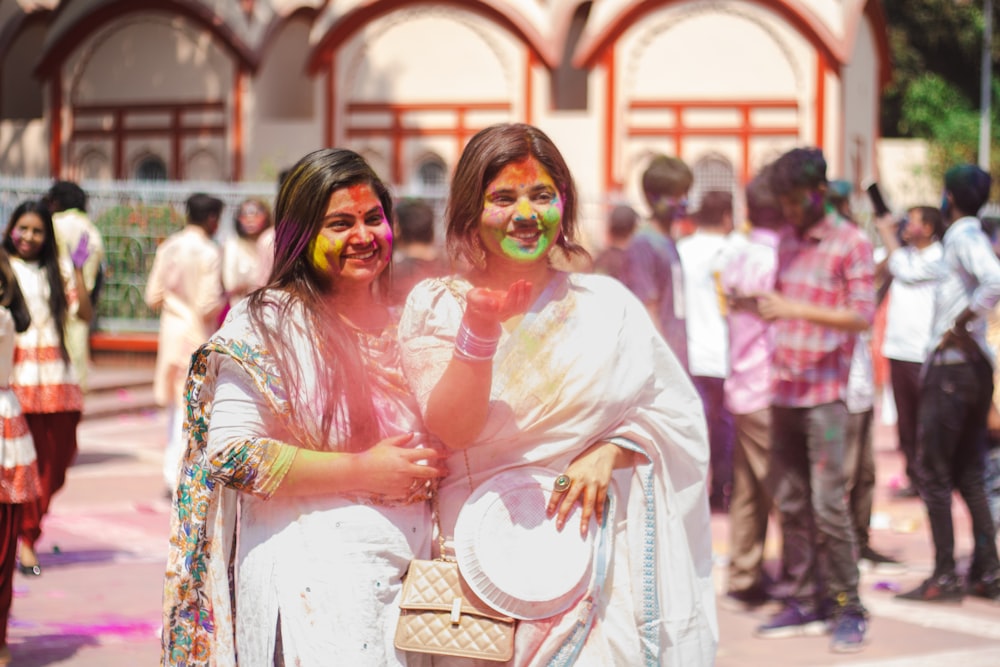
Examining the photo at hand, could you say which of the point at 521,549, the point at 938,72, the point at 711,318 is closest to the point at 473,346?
the point at 521,549

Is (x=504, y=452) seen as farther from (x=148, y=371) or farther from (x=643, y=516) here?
(x=148, y=371)

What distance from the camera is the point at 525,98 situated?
24844mm

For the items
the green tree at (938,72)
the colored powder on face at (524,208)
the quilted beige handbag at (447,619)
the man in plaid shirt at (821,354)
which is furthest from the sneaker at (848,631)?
the green tree at (938,72)

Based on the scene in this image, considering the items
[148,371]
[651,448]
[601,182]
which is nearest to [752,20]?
[601,182]

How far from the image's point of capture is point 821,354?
6.06m

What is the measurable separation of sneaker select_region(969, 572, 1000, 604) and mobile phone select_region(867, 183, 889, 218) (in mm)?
1938

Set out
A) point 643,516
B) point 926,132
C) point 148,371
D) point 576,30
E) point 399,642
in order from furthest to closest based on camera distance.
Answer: point 926,132 < point 576,30 < point 148,371 < point 643,516 < point 399,642

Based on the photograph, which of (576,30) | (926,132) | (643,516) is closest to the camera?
(643,516)

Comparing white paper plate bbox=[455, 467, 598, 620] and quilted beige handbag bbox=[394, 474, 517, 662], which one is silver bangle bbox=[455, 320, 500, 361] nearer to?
white paper plate bbox=[455, 467, 598, 620]

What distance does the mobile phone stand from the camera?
287 inches

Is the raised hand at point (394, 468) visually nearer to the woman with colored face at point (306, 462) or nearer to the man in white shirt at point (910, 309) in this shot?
the woman with colored face at point (306, 462)

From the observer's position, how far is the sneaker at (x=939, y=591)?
707 cm

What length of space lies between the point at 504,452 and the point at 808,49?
21329 mm

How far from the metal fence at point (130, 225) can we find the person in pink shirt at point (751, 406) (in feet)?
35.4
